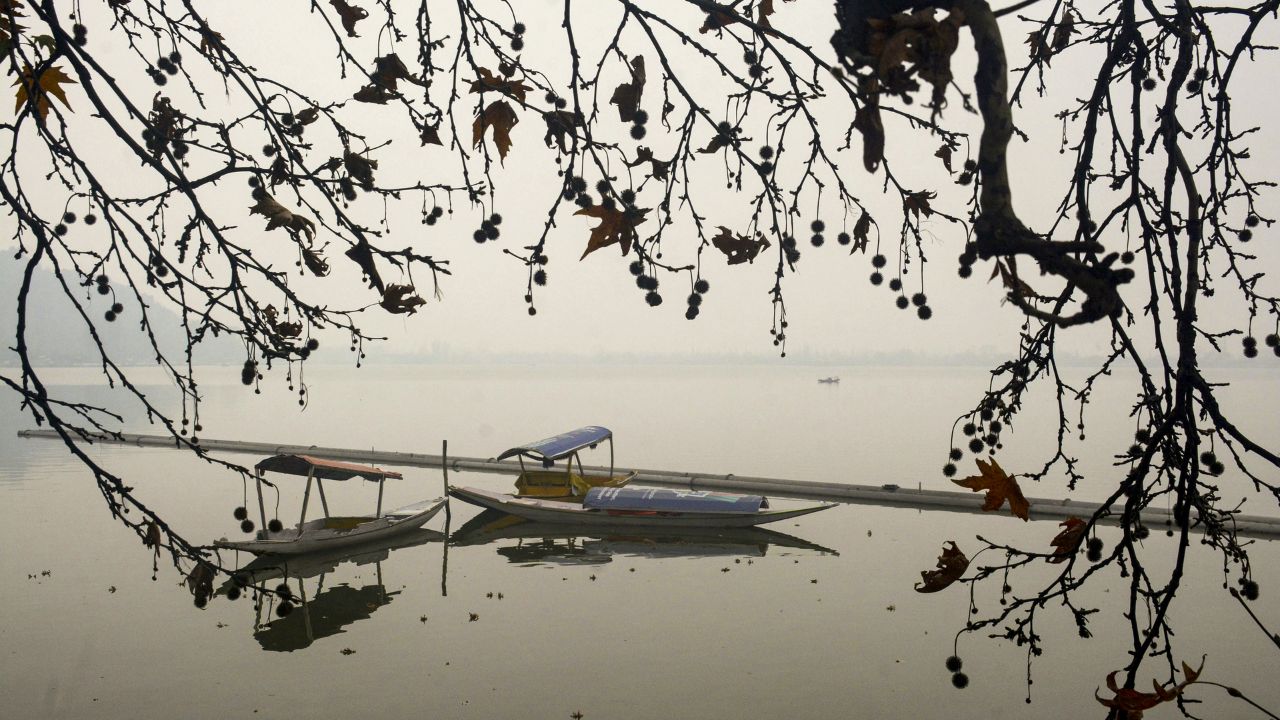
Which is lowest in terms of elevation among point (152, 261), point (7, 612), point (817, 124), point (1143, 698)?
point (7, 612)

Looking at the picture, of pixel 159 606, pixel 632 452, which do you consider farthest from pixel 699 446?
pixel 159 606

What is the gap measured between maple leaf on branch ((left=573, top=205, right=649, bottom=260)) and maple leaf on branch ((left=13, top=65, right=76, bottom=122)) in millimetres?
2907

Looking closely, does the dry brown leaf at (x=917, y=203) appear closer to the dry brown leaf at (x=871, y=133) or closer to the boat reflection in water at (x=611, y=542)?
the dry brown leaf at (x=871, y=133)

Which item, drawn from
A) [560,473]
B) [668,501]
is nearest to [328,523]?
[560,473]

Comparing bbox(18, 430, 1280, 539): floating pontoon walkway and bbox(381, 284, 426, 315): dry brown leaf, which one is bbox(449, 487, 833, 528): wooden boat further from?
bbox(381, 284, 426, 315): dry brown leaf

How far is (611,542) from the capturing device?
34844 mm

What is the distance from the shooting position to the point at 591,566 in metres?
31.1

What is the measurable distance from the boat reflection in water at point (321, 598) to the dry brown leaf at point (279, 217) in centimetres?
1610

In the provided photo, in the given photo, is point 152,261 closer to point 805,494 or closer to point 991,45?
point 991,45

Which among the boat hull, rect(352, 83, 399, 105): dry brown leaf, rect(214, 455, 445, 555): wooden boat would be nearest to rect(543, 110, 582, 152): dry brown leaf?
rect(352, 83, 399, 105): dry brown leaf

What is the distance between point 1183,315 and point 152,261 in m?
4.72

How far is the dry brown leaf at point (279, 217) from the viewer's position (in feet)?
13.5

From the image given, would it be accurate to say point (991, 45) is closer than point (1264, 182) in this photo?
Yes

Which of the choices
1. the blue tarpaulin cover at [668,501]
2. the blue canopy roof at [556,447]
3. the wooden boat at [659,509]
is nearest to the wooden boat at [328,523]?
the blue canopy roof at [556,447]
